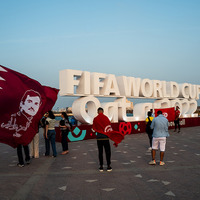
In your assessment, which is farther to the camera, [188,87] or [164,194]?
[188,87]

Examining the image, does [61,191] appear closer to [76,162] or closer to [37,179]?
[37,179]

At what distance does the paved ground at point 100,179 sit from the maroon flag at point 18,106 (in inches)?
38.8

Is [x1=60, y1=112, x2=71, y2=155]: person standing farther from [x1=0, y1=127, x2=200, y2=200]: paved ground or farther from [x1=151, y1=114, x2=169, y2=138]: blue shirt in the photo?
[x1=151, y1=114, x2=169, y2=138]: blue shirt

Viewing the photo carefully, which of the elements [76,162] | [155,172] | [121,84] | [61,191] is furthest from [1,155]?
[121,84]

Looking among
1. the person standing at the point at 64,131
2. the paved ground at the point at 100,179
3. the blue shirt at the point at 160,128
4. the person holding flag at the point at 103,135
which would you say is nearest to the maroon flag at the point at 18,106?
the paved ground at the point at 100,179

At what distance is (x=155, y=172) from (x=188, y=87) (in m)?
18.3

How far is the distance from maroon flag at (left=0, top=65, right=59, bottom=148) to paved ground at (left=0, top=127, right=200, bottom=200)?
0.99 meters

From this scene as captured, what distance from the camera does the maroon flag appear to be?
592cm

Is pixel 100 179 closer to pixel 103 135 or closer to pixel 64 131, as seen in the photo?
pixel 103 135

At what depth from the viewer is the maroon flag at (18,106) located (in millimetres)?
5918

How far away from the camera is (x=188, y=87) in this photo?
22.5 metres

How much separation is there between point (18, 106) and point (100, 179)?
9.27ft

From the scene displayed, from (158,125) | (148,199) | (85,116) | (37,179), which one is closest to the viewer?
(148,199)

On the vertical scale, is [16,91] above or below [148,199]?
above
